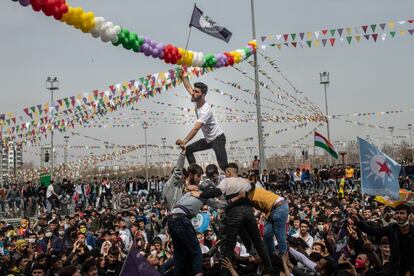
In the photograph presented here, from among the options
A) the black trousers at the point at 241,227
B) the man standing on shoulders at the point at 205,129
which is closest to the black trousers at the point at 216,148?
the man standing on shoulders at the point at 205,129

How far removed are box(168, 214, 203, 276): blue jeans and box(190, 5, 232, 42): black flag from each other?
226 inches

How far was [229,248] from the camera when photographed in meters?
6.85

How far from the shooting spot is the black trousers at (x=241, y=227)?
269 inches

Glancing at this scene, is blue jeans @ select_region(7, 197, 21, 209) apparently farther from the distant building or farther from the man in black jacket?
the man in black jacket

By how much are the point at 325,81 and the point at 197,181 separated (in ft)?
110

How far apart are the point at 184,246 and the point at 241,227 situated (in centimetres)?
93

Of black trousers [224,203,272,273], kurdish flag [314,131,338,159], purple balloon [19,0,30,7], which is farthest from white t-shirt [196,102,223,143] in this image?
kurdish flag [314,131,338,159]

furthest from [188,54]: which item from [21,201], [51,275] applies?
[21,201]

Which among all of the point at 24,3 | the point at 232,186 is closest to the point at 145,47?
the point at 24,3

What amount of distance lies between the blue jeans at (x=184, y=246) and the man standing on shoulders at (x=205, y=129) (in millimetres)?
2429

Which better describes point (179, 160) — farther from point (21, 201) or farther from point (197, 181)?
point (21, 201)

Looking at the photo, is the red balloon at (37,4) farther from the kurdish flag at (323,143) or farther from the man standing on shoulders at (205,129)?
the kurdish flag at (323,143)

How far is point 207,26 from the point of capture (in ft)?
37.8

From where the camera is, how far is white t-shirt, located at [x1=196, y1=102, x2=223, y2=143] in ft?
29.1
